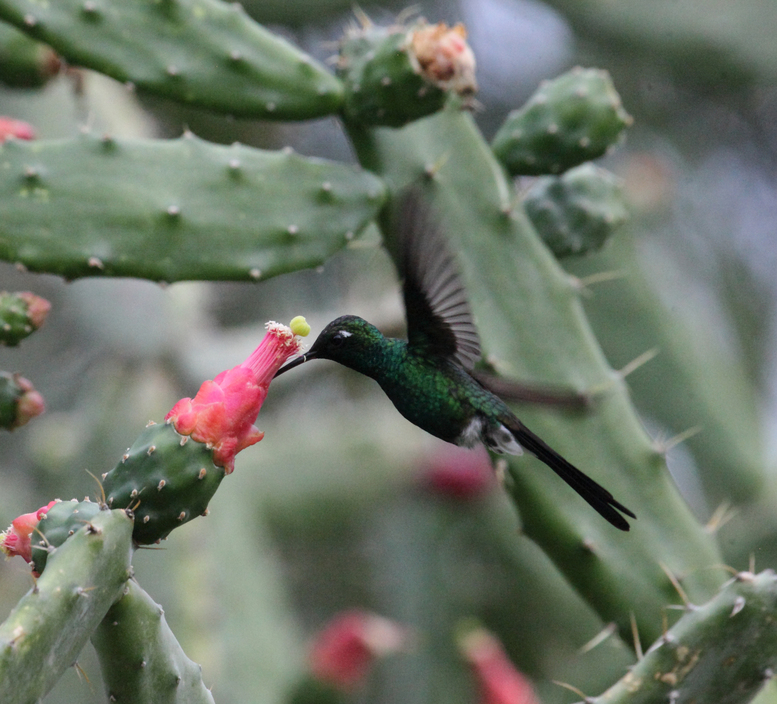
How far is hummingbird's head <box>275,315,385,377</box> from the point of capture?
1263 mm

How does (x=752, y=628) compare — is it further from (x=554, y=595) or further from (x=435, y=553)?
(x=554, y=595)

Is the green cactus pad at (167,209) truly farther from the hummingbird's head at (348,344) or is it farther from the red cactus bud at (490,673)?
the red cactus bud at (490,673)

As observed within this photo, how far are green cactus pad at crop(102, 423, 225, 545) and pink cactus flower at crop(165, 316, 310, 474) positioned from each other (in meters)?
0.02

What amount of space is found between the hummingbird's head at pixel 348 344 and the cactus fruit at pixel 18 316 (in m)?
0.54

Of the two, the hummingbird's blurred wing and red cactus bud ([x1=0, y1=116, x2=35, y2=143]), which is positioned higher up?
the hummingbird's blurred wing

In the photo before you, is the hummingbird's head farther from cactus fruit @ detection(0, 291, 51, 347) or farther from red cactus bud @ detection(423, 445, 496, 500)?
red cactus bud @ detection(423, 445, 496, 500)

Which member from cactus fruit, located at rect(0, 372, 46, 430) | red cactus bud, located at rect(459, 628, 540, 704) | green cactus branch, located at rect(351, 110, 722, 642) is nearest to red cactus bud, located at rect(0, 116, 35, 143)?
cactus fruit, located at rect(0, 372, 46, 430)

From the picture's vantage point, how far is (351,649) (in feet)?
9.16

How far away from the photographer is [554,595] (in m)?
3.46

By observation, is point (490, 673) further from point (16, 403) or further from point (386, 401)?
point (16, 403)

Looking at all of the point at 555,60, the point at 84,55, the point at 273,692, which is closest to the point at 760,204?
the point at 555,60

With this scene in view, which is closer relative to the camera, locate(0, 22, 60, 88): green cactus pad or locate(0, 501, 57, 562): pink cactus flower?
locate(0, 501, 57, 562): pink cactus flower

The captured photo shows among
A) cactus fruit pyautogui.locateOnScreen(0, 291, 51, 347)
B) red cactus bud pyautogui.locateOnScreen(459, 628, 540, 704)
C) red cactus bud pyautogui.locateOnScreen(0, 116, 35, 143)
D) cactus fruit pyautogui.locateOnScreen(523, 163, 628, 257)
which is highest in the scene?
cactus fruit pyautogui.locateOnScreen(523, 163, 628, 257)

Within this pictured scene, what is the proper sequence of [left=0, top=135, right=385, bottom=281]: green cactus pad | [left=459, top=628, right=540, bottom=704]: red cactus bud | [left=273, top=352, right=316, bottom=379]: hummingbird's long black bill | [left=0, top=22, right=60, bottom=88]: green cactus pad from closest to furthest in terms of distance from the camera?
[left=273, top=352, right=316, bottom=379]: hummingbird's long black bill < [left=0, top=135, right=385, bottom=281]: green cactus pad < [left=0, top=22, right=60, bottom=88]: green cactus pad < [left=459, top=628, right=540, bottom=704]: red cactus bud
